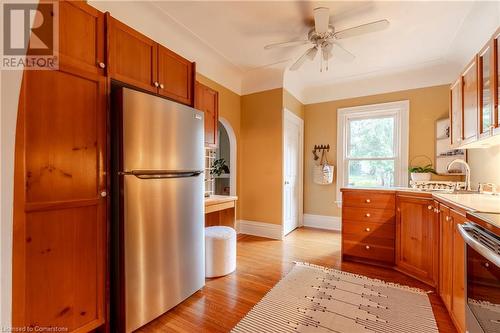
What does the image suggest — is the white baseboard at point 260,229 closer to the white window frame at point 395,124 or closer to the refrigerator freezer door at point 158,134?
the white window frame at point 395,124

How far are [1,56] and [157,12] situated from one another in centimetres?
169

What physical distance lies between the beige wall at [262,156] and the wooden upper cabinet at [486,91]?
2.34 metres

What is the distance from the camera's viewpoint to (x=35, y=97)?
118cm

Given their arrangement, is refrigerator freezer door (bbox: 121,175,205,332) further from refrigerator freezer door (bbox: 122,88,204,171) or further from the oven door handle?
the oven door handle

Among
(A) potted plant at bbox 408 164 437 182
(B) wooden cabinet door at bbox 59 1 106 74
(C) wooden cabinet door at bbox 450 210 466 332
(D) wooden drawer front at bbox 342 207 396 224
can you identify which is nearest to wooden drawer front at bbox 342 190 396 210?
(D) wooden drawer front at bbox 342 207 396 224

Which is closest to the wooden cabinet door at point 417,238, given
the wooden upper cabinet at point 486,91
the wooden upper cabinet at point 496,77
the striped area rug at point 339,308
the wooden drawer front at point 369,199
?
the wooden drawer front at point 369,199

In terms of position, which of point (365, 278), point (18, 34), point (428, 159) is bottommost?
point (365, 278)

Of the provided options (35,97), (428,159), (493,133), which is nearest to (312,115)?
(428,159)

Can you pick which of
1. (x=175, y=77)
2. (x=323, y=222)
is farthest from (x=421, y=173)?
(x=175, y=77)

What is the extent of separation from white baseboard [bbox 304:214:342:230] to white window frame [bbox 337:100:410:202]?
0.79 meters

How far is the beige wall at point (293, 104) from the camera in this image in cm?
376

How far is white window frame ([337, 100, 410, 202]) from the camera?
12.0ft

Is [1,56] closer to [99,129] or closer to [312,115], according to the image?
[99,129]

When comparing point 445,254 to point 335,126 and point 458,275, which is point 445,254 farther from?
point 335,126
